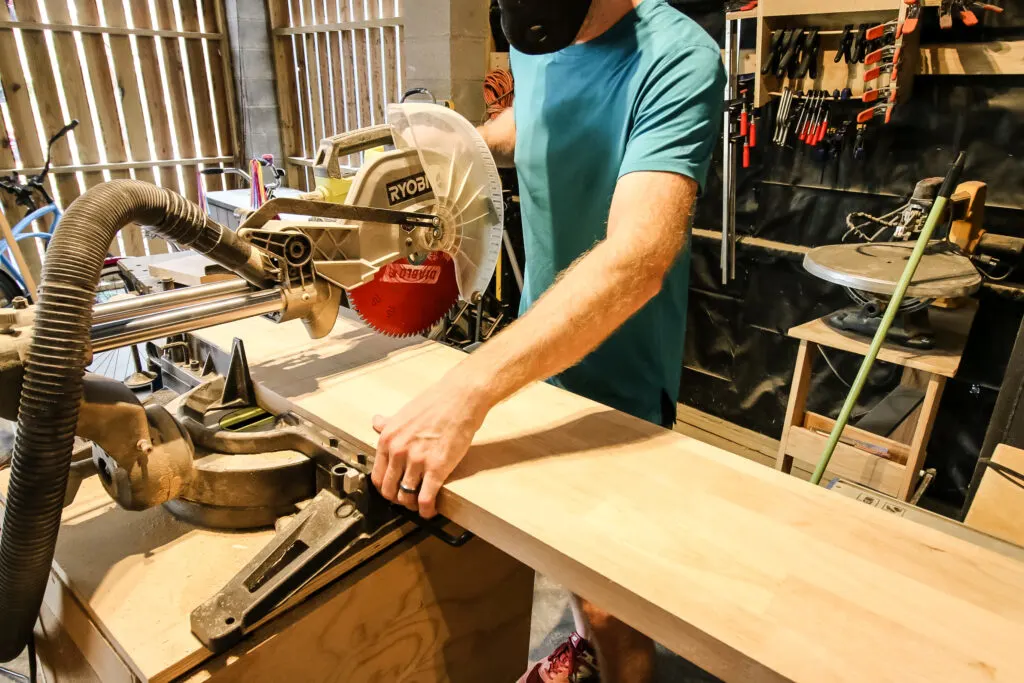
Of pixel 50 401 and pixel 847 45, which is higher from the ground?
pixel 847 45

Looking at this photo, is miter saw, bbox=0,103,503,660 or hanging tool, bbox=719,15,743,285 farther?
hanging tool, bbox=719,15,743,285

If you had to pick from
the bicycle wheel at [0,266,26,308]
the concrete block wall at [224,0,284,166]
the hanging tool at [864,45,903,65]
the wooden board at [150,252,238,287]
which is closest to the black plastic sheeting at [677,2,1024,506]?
the hanging tool at [864,45,903,65]

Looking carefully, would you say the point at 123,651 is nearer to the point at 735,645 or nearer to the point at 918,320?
the point at 735,645

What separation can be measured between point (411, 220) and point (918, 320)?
75.0 inches

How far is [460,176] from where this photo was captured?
127 centimetres

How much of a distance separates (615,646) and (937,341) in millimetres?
1683

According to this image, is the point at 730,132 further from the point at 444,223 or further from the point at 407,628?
the point at 407,628

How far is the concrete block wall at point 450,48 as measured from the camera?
3.58 m

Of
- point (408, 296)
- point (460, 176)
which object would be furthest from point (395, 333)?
point (460, 176)

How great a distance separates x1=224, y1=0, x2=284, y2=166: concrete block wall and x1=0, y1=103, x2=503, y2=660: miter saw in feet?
16.4

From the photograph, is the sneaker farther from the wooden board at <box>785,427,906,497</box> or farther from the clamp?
the clamp

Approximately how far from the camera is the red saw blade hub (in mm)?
1208

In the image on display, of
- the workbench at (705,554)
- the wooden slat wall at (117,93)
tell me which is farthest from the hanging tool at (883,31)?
the wooden slat wall at (117,93)

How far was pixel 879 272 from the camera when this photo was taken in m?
1.96
